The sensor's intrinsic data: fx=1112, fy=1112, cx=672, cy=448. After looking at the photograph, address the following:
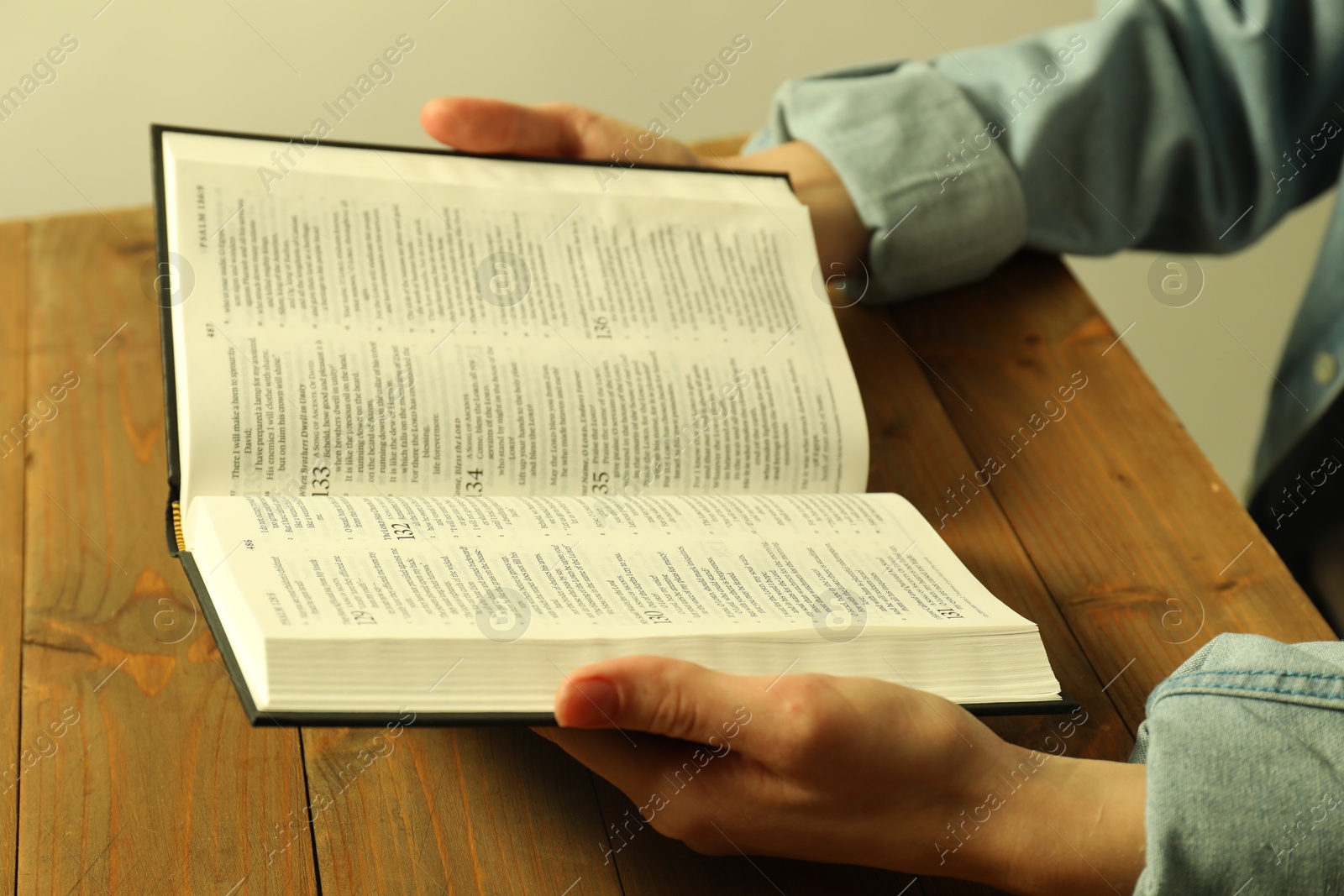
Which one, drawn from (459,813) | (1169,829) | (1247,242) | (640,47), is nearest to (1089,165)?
(1247,242)

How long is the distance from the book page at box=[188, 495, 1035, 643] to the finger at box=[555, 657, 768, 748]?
0.03 metres

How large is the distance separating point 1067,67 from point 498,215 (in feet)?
1.30

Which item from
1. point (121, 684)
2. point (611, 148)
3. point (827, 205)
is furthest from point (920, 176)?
point (121, 684)

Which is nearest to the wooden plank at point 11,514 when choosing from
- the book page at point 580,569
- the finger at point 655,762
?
the book page at point 580,569

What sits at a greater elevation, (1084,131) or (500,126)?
(500,126)

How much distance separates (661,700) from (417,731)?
144 mm

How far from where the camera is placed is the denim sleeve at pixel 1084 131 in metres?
0.70

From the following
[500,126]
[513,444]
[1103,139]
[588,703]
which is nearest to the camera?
[588,703]

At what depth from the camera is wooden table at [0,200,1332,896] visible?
0.42 m

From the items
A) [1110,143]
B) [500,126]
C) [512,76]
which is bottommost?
[512,76]

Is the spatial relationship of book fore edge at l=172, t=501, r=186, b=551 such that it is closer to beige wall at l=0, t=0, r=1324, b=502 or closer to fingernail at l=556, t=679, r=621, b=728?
fingernail at l=556, t=679, r=621, b=728

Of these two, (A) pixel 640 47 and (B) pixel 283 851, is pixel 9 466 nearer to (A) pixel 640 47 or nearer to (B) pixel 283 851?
(B) pixel 283 851

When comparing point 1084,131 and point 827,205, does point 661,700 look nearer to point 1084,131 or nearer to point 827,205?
point 827,205

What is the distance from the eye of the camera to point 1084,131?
733 mm
